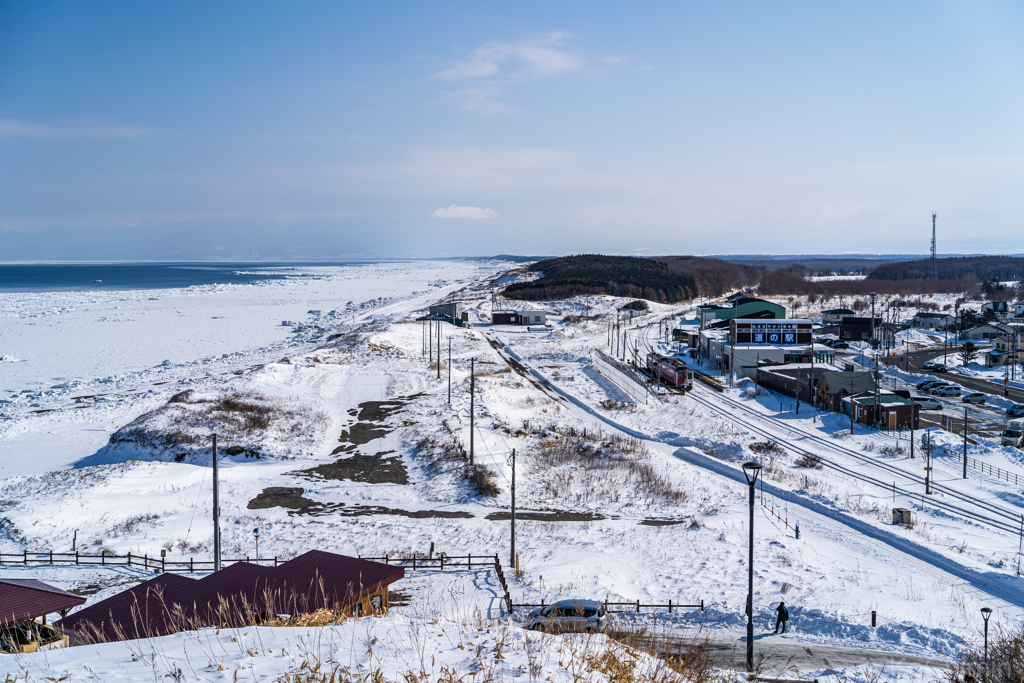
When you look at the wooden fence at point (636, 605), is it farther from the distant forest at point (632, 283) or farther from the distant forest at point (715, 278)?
the distant forest at point (715, 278)

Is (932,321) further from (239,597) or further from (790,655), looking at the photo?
(239,597)

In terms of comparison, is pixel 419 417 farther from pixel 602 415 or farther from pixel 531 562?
pixel 531 562

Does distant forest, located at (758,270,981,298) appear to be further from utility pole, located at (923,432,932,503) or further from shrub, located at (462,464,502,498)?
shrub, located at (462,464,502,498)

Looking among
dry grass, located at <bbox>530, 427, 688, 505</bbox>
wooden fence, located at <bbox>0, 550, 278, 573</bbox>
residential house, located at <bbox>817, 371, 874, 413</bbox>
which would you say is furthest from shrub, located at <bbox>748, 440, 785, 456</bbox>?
wooden fence, located at <bbox>0, 550, 278, 573</bbox>

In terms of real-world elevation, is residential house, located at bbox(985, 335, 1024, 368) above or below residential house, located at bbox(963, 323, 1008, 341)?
below

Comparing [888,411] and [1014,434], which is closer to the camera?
[1014,434]

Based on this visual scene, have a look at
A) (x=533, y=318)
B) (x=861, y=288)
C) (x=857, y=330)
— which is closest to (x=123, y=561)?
(x=533, y=318)

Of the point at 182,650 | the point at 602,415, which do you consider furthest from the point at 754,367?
the point at 182,650
